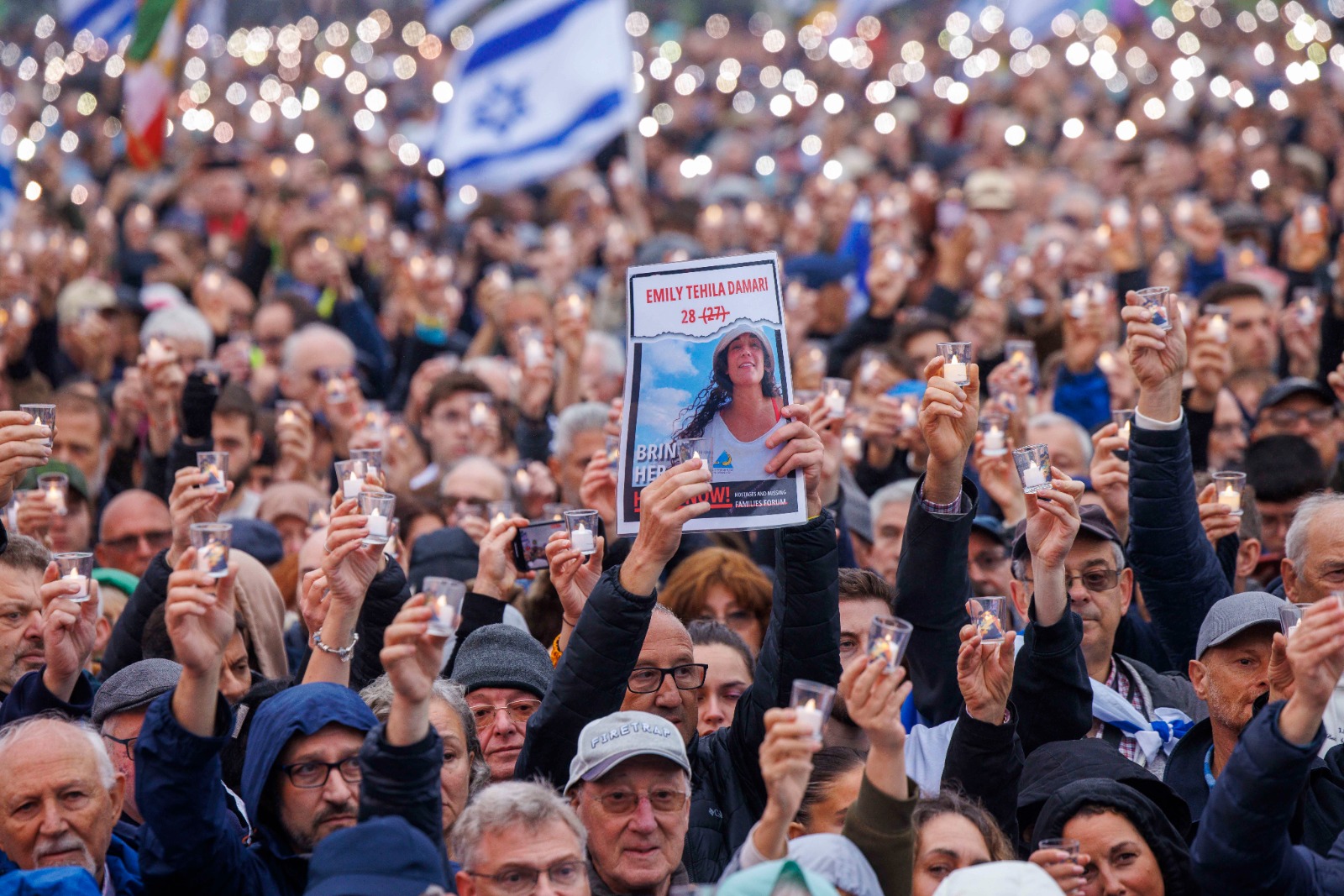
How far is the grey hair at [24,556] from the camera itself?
581 centimetres

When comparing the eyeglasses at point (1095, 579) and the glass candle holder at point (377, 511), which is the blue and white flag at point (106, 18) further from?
the eyeglasses at point (1095, 579)

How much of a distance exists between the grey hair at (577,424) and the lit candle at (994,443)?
66.3 inches

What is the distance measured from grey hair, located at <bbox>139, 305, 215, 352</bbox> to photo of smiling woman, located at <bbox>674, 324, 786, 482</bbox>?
520 centimetres

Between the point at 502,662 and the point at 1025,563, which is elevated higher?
the point at 1025,563

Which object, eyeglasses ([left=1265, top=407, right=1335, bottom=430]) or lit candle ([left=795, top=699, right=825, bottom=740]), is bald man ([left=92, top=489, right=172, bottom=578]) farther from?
eyeglasses ([left=1265, top=407, right=1335, bottom=430])

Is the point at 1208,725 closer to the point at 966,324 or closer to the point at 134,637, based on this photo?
the point at 134,637

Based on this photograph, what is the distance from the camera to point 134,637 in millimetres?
6160

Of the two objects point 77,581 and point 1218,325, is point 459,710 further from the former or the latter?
point 1218,325

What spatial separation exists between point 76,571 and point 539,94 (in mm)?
9027

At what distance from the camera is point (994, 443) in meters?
7.31

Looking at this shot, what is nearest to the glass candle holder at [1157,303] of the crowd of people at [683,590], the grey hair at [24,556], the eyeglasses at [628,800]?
the crowd of people at [683,590]

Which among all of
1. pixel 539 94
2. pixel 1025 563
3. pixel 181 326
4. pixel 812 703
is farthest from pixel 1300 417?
pixel 539 94

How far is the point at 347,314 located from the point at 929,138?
9468 mm

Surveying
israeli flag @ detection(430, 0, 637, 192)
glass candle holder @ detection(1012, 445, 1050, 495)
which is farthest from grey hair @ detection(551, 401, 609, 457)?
israeli flag @ detection(430, 0, 637, 192)
